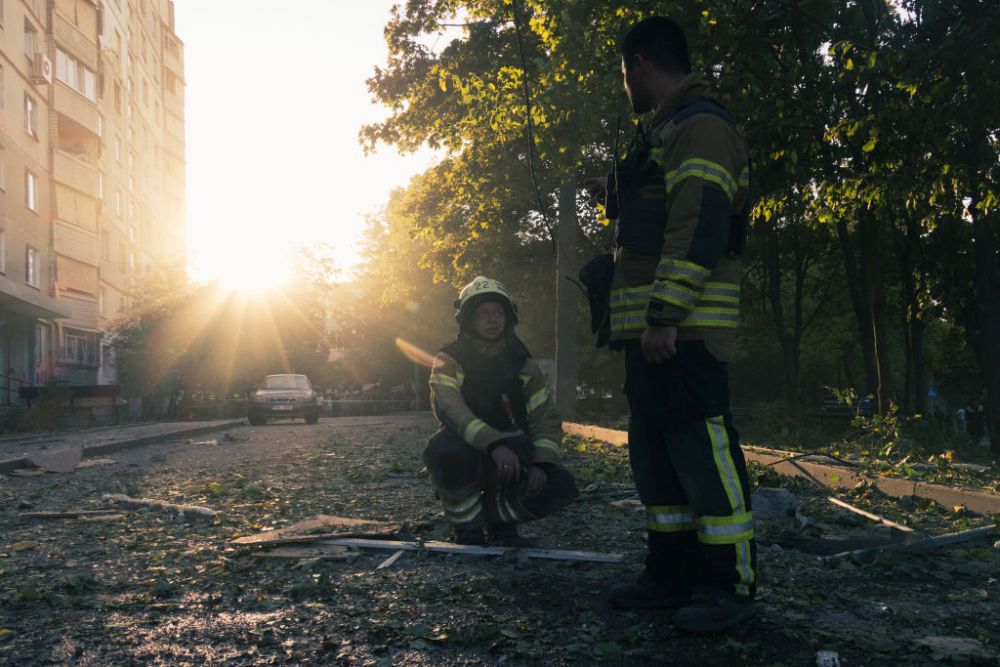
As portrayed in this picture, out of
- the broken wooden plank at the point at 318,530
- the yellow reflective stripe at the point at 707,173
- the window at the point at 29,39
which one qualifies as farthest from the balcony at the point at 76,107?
the yellow reflective stripe at the point at 707,173

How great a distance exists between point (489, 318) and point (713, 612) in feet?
7.19

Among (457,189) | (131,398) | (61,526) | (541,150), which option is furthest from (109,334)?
(61,526)

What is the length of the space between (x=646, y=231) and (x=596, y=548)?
2.09m

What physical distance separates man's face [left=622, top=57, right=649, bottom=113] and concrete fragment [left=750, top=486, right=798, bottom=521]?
317 centimetres

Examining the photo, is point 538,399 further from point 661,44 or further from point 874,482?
point 874,482

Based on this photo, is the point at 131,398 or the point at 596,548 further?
the point at 131,398

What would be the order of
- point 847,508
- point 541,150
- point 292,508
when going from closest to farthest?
point 847,508
point 292,508
point 541,150

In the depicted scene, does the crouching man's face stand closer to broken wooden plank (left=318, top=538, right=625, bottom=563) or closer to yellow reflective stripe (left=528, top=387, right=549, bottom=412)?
yellow reflective stripe (left=528, top=387, right=549, bottom=412)

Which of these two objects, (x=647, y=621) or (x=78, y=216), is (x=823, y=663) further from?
(x=78, y=216)

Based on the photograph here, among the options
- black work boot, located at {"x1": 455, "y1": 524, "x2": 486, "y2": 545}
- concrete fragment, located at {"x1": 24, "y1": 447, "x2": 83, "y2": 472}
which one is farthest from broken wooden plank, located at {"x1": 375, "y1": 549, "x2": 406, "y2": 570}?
concrete fragment, located at {"x1": 24, "y1": 447, "x2": 83, "y2": 472}

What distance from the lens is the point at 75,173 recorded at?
31641 millimetres

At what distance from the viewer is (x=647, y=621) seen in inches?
131

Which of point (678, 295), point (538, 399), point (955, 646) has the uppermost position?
point (678, 295)

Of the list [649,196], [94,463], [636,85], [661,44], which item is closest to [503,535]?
[649,196]
